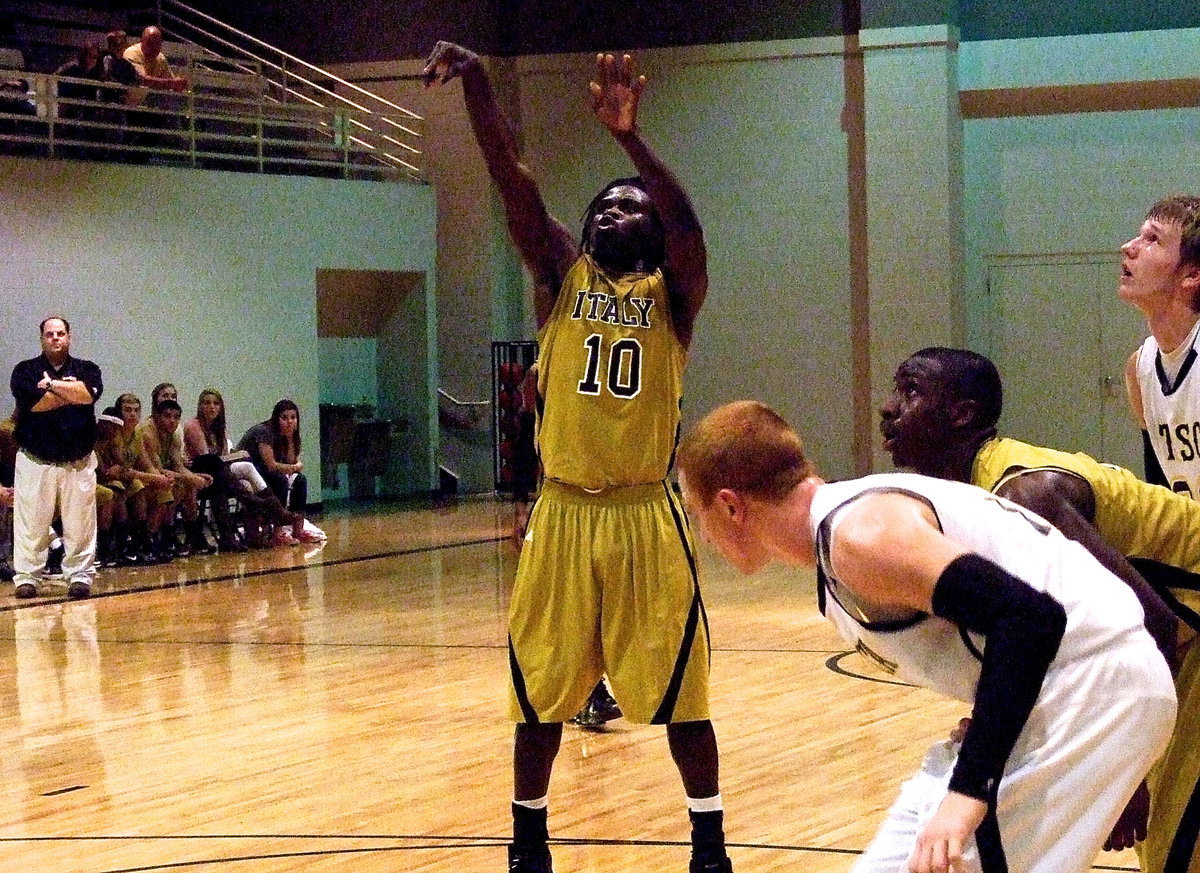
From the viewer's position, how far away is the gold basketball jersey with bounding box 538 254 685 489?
4.65 meters

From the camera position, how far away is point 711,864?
4508 mm

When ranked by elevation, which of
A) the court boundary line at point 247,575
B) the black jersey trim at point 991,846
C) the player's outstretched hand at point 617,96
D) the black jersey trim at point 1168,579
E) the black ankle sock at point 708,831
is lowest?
the court boundary line at point 247,575

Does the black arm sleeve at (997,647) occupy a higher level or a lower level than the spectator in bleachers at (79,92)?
lower

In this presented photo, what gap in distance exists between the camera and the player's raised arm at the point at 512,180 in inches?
183

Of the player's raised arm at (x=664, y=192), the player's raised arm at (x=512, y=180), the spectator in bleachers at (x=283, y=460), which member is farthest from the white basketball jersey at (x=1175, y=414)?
the spectator in bleachers at (x=283, y=460)

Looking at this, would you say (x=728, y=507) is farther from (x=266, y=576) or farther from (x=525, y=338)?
(x=525, y=338)

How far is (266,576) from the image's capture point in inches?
480

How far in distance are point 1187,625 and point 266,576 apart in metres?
9.43

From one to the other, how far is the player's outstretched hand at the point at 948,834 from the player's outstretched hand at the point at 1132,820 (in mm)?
541

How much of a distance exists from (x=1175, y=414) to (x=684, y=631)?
1.33 metres

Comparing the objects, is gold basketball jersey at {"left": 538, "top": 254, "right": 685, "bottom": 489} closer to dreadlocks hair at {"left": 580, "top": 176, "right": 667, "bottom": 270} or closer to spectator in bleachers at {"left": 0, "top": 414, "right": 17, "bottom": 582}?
dreadlocks hair at {"left": 580, "top": 176, "right": 667, "bottom": 270}

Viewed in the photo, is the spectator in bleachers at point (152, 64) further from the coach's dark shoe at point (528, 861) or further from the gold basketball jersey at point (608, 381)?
the coach's dark shoe at point (528, 861)

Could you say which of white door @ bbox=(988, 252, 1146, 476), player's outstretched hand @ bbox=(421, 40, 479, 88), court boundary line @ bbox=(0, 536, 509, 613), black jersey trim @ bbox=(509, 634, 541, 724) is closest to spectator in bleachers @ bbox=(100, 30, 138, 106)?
court boundary line @ bbox=(0, 536, 509, 613)

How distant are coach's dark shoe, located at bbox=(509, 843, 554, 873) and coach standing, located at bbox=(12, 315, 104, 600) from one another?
7.31 metres
